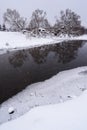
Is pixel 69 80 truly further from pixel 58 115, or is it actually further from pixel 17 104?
pixel 58 115

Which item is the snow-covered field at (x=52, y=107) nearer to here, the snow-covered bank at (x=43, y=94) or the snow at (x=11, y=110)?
the snow-covered bank at (x=43, y=94)

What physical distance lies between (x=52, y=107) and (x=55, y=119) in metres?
1.05

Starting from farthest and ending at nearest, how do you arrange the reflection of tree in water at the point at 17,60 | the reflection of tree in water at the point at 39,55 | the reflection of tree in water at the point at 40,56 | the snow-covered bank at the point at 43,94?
the reflection of tree in water at the point at 39,55 < the reflection of tree in water at the point at 40,56 < the reflection of tree in water at the point at 17,60 < the snow-covered bank at the point at 43,94

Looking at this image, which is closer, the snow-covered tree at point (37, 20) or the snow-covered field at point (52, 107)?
the snow-covered field at point (52, 107)

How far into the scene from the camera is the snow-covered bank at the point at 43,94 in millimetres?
7883

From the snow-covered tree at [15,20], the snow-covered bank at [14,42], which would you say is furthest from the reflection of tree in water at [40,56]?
the snow-covered tree at [15,20]

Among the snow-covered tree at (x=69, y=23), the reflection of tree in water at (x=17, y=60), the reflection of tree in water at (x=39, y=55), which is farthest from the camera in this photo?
the snow-covered tree at (x=69, y=23)

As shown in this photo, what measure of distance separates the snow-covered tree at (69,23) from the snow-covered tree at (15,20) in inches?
636

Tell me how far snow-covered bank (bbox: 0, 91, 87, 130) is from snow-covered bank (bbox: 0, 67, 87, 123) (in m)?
0.88

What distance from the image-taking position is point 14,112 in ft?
24.7

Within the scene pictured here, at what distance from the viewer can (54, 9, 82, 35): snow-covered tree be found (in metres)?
67.2

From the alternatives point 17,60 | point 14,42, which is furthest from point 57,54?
point 14,42

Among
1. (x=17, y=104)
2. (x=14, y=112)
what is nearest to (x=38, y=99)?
(x=17, y=104)

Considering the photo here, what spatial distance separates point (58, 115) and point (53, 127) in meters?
0.75
